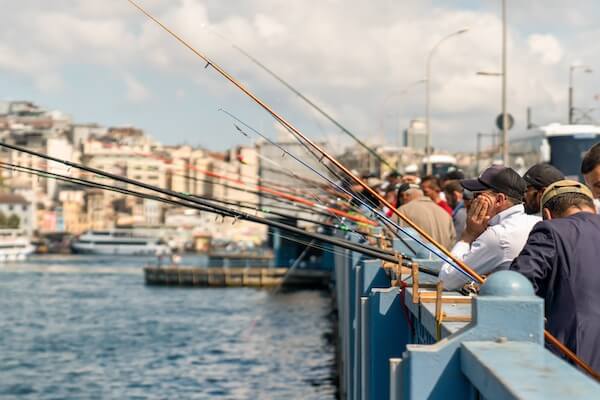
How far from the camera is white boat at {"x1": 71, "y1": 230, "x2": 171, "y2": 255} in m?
176

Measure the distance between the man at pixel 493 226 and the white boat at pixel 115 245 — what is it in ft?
556

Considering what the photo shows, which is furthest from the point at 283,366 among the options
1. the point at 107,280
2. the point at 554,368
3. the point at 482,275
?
the point at 107,280

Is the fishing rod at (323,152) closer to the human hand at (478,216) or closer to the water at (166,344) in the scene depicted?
the human hand at (478,216)

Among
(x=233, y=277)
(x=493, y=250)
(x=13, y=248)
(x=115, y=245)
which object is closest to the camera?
(x=493, y=250)

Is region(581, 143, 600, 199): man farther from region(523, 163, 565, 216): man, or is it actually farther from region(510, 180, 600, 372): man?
region(510, 180, 600, 372): man

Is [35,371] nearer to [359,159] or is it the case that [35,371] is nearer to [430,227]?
[359,159]

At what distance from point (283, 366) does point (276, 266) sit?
144ft

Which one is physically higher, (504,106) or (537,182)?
(504,106)

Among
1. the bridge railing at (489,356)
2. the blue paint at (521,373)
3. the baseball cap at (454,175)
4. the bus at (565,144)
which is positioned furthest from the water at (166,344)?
the blue paint at (521,373)

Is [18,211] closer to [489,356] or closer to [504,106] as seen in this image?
[504,106]

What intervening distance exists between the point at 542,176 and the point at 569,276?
1566mm

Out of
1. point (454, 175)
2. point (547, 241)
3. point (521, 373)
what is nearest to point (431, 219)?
point (454, 175)

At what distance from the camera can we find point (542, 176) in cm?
593

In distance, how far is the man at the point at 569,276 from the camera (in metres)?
4.37
